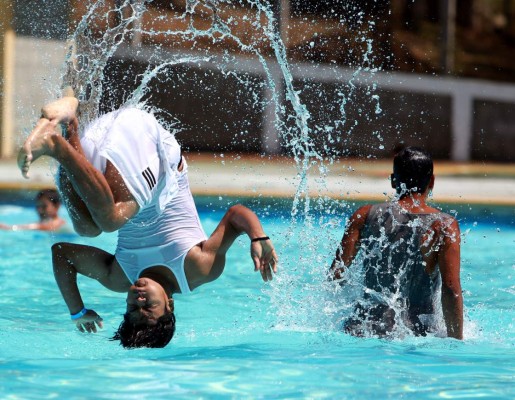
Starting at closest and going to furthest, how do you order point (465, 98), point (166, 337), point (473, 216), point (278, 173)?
point (166, 337) → point (473, 216) → point (278, 173) → point (465, 98)

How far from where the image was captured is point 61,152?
13.0ft

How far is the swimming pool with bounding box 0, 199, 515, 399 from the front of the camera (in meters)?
3.90

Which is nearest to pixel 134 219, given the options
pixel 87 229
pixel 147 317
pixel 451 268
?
pixel 87 229

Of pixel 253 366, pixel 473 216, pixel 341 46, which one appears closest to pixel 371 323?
pixel 253 366

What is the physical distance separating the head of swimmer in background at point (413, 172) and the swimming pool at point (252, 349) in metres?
0.77

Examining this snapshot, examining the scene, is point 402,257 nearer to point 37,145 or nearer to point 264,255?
point 264,255

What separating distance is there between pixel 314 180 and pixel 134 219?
5921mm

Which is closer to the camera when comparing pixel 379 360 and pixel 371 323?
pixel 379 360

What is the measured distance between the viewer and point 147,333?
4.57 m

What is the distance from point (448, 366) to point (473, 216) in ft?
19.1

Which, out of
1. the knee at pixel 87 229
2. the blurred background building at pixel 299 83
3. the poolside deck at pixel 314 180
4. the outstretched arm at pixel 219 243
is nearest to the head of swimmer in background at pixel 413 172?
the outstretched arm at pixel 219 243

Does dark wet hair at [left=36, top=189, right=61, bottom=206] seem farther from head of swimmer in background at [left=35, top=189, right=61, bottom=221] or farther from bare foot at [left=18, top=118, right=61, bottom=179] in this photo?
bare foot at [left=18, top=118, right=61, bottom=179]

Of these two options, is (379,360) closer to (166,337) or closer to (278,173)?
(166,337)

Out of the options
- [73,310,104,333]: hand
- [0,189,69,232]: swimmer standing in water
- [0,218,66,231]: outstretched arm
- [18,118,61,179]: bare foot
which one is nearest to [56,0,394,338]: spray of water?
[18,118,61,179]: bare foot
